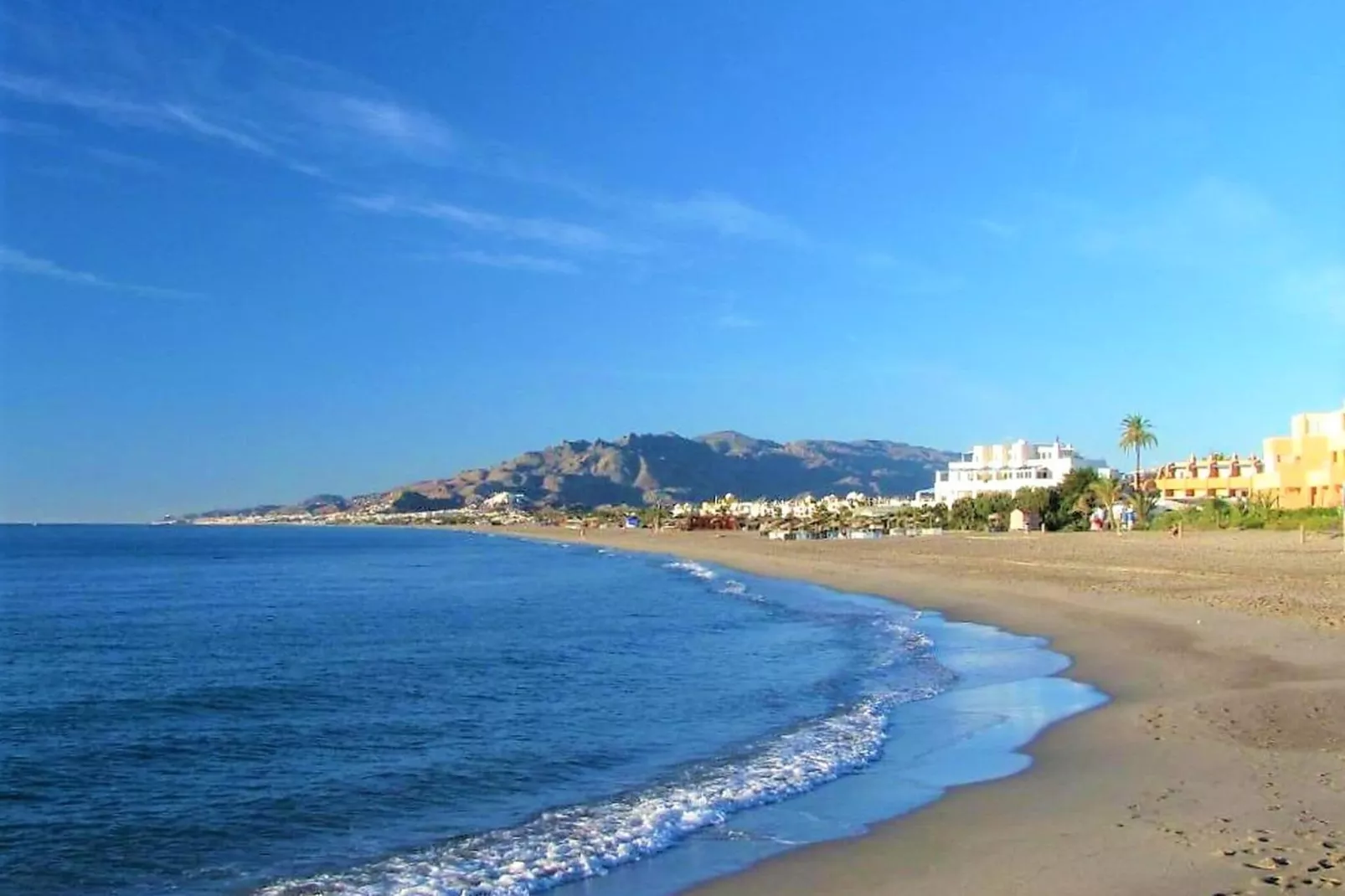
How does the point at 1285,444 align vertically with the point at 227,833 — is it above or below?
above

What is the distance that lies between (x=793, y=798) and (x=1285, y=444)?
248 feet

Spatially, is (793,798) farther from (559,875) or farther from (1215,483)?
(1215,483)

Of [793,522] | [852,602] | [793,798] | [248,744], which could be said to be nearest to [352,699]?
[248,744]

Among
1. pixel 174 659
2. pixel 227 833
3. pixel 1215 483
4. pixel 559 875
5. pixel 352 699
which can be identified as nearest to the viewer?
pixel 559 875

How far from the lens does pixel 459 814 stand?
33.2 feet

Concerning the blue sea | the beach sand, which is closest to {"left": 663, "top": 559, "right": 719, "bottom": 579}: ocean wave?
the blue sea

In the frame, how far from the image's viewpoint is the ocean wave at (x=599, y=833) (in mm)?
7957

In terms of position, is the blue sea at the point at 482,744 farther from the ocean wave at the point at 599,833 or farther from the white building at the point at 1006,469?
the white building at the point at 1006,469

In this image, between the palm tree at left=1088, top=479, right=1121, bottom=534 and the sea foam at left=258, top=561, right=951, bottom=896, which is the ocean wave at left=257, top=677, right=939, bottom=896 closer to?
the sea foam at left=258, top=561, right=951, bottom=896

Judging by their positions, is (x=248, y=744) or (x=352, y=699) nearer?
(x=248, y=744)

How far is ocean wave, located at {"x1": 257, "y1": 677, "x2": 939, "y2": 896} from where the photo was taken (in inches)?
313

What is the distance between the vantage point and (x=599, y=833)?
360 inches

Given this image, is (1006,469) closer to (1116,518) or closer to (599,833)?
(1116,518)

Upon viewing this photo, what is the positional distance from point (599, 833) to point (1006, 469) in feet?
361
